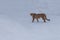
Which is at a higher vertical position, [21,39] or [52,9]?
[52,9]

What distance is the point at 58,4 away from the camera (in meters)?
2.43

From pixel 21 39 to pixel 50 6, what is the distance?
4.48 feet

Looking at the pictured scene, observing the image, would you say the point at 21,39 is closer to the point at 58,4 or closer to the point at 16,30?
the point at 16,30

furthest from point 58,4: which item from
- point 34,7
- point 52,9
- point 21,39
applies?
point 21,39

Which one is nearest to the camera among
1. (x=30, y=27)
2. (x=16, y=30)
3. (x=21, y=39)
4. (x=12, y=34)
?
(x=21, y=39)

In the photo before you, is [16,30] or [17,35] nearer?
[17,35]

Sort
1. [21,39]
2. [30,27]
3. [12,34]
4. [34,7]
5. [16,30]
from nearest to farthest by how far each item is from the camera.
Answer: [21,39] < [12,34] < [16,30] < [30,27] < [34,7]

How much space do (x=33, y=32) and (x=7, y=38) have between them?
281 millimetres

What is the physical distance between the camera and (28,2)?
7.93 feet

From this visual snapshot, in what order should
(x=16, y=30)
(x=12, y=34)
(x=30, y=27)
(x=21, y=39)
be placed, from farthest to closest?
1. (x=30, y=27)
2. (x=16, y=30)
3. (x=12, y=34)
4. (x=21, y=39)

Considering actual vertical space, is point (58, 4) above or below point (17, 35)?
above

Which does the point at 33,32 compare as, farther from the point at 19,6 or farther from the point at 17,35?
the point at 19,6

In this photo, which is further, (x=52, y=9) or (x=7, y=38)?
(x=52, y=9)

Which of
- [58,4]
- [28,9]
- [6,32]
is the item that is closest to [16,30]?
[6,32]
